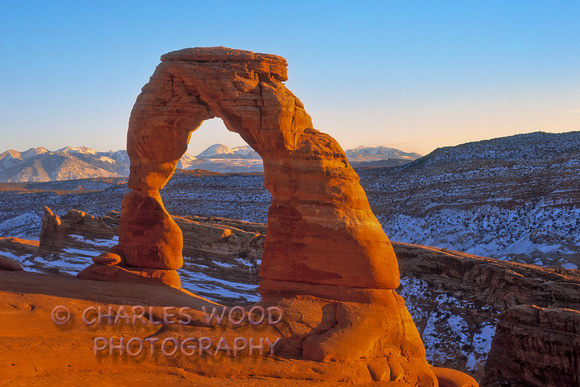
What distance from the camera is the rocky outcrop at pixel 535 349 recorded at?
1533cm

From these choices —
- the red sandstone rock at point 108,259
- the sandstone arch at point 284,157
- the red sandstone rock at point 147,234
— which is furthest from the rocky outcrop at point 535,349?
the red sandstone rock at point 108,259

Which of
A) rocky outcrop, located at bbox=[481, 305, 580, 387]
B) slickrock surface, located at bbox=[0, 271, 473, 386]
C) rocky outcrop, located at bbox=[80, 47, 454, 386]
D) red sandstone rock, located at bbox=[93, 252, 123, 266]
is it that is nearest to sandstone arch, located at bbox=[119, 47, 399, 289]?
rocky outcrop, located at bbox=[80, 47, 454, 386]

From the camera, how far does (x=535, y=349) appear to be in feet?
52.1

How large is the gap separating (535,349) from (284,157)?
9804mm

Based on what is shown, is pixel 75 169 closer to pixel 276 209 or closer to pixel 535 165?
pixel 535 165

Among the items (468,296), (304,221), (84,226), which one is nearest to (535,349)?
(468,296)

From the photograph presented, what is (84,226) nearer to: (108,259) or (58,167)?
(108,259)

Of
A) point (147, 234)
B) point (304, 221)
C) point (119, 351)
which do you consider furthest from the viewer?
point (147, 234)

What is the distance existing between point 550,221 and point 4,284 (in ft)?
114

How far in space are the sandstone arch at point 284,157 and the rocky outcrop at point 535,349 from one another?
5.63m

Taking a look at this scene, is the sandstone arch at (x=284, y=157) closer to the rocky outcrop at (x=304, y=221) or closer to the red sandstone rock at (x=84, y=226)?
the rocky outcrop at (x=304, y=221)

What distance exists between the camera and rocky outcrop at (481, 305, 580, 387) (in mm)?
15328

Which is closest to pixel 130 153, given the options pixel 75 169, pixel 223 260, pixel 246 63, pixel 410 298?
pixel 246 63

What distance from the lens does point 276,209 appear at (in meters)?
13.7
